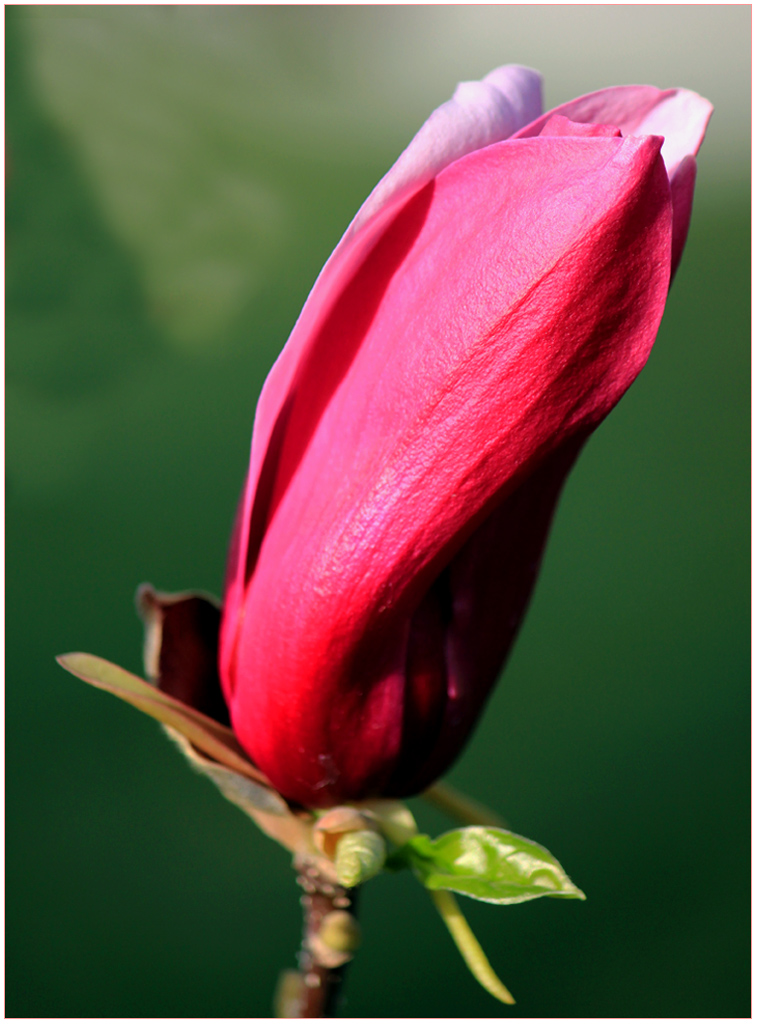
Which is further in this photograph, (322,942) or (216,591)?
(216,591)

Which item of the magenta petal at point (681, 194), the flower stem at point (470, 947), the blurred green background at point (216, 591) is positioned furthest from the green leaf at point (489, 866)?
the blurred green background at point (216, 591)

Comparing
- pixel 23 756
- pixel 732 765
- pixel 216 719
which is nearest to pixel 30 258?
pixel 23 756

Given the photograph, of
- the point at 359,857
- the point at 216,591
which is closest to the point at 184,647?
the point at 359,857

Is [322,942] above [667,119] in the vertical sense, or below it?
below

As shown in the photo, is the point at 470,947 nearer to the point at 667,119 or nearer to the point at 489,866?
the point at 489,866

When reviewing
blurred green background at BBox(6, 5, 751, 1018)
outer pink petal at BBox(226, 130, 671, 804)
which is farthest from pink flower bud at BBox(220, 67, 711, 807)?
blurred green background at BBox(6, 5, 751, 1018)

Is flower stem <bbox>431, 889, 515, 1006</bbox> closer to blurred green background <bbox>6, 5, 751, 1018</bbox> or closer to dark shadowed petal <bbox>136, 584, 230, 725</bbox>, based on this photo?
dark shadowed petal <bbox>136, 584, 230, 725</bbox>
